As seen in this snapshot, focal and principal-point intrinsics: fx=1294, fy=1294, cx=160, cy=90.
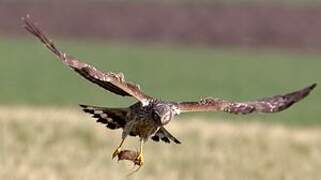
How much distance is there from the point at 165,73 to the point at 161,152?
739 inches

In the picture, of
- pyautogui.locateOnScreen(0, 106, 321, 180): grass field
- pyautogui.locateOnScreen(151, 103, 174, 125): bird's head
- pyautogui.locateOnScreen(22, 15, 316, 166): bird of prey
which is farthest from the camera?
pyautogui.locateOnScreen(0, 106, 321, 180): grass field

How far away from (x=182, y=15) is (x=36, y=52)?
24.8 feet

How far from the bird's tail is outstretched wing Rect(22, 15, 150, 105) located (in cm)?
62

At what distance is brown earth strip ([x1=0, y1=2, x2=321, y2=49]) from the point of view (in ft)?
137

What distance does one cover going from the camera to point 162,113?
30.9 ft

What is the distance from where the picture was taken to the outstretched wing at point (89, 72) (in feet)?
29.7

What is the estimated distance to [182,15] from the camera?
4369cm

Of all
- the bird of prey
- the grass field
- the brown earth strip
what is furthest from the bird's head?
the brown earth strip

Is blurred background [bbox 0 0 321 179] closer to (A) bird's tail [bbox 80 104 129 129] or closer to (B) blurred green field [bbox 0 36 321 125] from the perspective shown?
(B) blurred green field [bbox 0 36 321 125]

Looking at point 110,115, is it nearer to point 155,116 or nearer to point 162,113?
point 155,116

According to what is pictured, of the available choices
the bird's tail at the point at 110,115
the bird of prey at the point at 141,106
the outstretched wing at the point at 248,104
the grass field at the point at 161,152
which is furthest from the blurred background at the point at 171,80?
the outstretched wing at the point at 248,104

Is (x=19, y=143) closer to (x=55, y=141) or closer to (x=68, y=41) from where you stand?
(x=55, y=141)

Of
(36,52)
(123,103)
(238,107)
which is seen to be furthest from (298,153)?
(36,52)

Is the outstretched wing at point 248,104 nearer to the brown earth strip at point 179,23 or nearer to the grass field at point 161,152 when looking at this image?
the grass field at point 161,152
